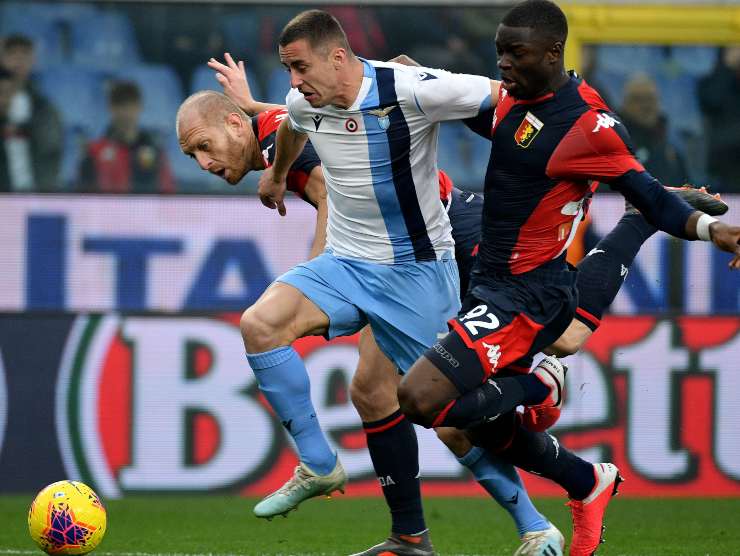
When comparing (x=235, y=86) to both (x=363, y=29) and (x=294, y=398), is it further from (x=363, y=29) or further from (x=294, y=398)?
(x=363, y=29)

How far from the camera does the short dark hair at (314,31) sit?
597cm

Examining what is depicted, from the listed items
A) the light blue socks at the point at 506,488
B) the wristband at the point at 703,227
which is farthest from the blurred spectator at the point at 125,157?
the wristband at the point at 703,227

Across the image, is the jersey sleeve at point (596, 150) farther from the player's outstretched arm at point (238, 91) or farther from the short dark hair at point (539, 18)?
the player's outstretched arm at point (238, 91)

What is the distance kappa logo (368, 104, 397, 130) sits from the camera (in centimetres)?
608

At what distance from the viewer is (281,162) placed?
250 inches

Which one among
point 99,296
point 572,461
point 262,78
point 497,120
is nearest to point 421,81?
point 497,120

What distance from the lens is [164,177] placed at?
10023mm

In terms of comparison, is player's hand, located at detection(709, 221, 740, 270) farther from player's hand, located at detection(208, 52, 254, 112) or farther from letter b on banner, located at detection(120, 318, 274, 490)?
letter b on banner, located at detection(120, 318, 274, 490)

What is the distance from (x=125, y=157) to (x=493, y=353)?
501 cm

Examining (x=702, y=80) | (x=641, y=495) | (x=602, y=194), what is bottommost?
(x=641, y=495)

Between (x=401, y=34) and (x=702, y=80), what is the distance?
2.31m

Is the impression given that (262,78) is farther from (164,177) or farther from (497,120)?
(497,120)

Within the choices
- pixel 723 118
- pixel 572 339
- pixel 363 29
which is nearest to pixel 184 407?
pixel 363 29

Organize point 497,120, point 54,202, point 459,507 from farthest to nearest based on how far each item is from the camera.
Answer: point 54,202 < point 459,507 < point 497,120
